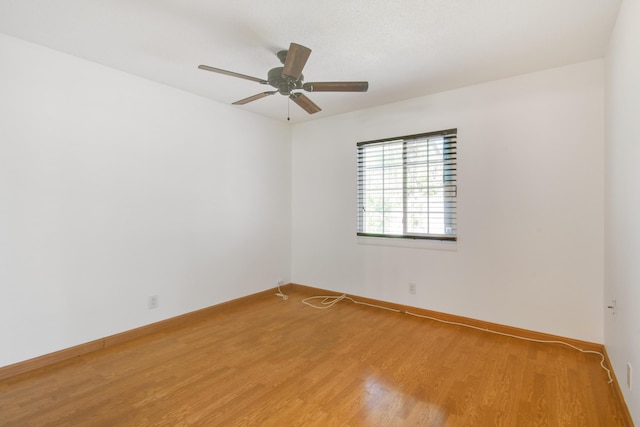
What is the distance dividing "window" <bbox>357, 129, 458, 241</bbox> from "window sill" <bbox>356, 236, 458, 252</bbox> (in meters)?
0.05

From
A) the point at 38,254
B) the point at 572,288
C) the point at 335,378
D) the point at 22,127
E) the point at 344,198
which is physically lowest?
the point at 335,378

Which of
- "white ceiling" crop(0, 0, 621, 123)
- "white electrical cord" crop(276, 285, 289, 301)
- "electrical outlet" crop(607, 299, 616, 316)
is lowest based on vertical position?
"white electrical cord" crop(276, 285, 289, 301)

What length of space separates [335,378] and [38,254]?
2492 millimetres

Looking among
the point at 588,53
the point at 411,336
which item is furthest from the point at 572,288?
the point at 588,53

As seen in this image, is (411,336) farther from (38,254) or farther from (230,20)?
(38,254)

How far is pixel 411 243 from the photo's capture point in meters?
3.59

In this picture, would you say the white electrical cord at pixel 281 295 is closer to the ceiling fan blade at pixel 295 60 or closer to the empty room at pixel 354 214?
the empty room at pixel 354 214

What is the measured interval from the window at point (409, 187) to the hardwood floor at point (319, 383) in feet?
3.78

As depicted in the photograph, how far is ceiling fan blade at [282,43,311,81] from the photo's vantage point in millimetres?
1842

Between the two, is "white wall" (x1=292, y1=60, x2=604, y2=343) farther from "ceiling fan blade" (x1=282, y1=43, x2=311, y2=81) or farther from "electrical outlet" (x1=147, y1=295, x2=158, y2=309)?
"electrical outlet" (x1=147, y1=295, x2=158, y2=309)

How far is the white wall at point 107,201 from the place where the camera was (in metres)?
2.34

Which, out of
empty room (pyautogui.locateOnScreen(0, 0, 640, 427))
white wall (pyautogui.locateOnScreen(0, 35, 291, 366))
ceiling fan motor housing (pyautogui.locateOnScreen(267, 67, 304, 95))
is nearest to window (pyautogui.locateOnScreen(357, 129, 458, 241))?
empty room (pyautogui.locateOnScreen(0, 0, 640, 427))

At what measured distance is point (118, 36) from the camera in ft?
7.55

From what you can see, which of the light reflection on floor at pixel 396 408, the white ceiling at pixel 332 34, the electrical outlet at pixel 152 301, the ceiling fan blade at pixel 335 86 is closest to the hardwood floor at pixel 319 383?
the light reflection on floor at pixel 396 408
